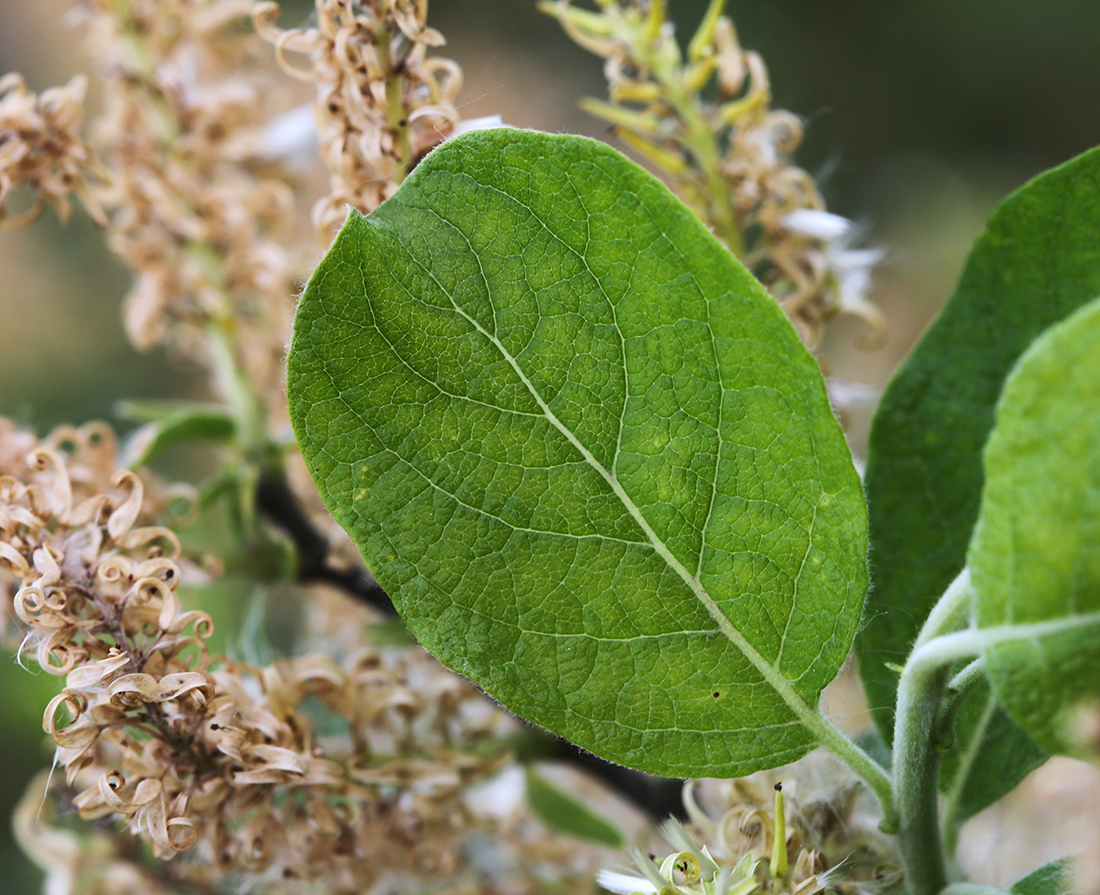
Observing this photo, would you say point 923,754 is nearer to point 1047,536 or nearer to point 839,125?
point 1047,536

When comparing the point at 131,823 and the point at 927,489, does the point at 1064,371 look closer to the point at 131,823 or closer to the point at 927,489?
the point at 927,489

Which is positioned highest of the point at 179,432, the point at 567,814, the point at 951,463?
the point at 951,463

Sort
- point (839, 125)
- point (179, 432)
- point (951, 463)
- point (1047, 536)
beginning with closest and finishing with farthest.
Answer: point (1047, 536) → point (951, 463) → point (179, 432) → point (839, 125)

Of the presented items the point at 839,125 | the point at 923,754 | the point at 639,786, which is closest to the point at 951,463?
the point at 923,754

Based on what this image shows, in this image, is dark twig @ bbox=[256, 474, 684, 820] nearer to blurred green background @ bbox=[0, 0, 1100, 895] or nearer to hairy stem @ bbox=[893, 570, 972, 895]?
hairy stem @ bbox=[893, 570, 972, 895]

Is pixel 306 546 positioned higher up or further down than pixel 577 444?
further down

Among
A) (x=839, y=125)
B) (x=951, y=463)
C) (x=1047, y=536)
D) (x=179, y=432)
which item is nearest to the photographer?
(x=1047, y=536)

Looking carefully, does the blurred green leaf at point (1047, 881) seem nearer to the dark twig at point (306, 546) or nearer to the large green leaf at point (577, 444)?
the large green leaf at point (577, 444)
